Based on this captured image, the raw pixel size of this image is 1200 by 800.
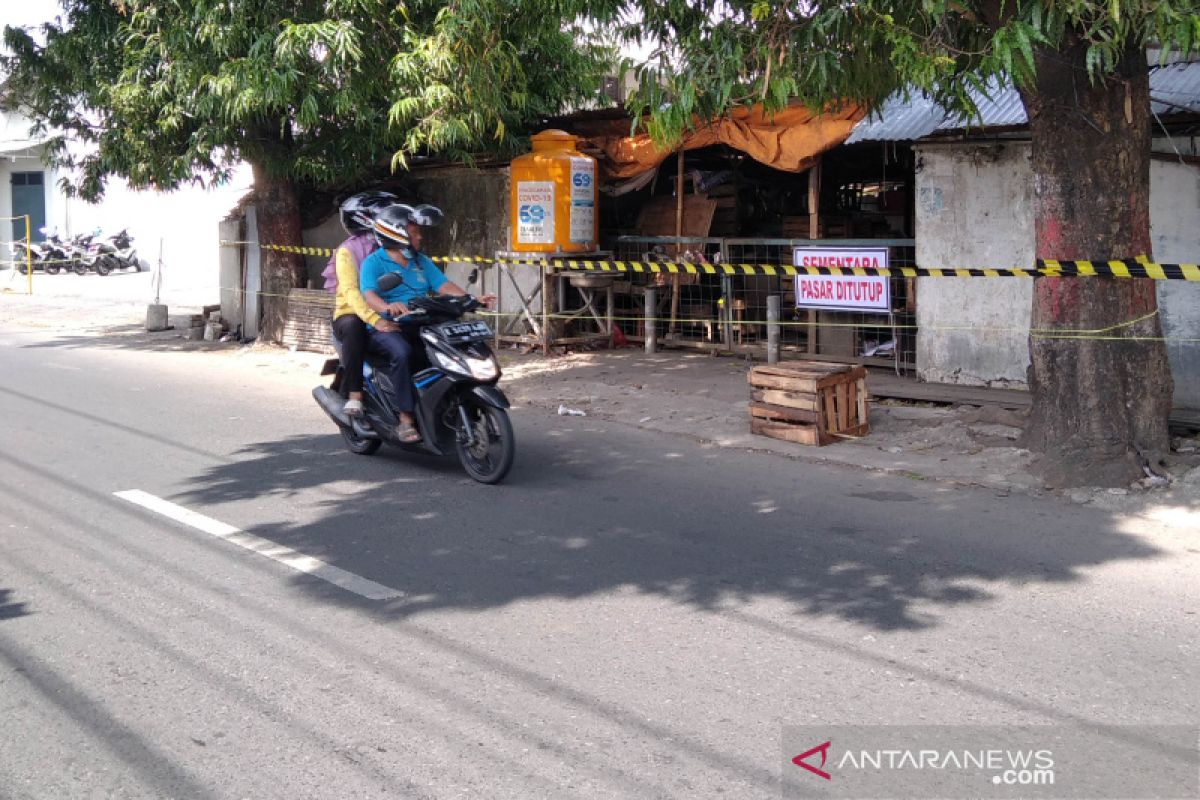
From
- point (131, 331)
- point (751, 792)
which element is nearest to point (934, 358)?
point (751, 792)

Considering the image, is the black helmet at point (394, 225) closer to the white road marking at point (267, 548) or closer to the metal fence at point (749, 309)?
the white road marking at point (267, 548)

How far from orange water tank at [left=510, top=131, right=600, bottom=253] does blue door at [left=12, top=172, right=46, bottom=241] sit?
27.4 meters

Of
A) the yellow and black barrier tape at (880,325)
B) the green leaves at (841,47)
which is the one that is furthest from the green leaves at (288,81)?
the green leaves at (841,47)

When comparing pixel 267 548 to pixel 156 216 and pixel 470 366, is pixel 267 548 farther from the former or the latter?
pixel 156 216

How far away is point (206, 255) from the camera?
89.5 feet

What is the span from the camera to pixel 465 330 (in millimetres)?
7922

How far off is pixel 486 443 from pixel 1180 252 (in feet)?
19.8

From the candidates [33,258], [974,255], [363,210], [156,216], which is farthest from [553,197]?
[33,258]

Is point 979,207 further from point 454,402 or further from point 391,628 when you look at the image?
point 391,628

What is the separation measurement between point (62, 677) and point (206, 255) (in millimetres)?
23985

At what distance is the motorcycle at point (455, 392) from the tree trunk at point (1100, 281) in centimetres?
361

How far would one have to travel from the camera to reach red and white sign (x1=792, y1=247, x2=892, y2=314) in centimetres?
1172


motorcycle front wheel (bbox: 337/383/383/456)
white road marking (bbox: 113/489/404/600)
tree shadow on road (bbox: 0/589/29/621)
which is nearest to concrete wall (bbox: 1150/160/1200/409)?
motorcycle front wheel (bbox: 337/383/383/456)

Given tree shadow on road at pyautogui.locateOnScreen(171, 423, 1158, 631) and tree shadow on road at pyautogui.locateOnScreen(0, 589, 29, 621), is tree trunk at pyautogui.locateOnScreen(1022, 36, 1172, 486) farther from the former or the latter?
tree shadow on road at pyautogui.locateOnScreen(0, 589, 29, 621)
